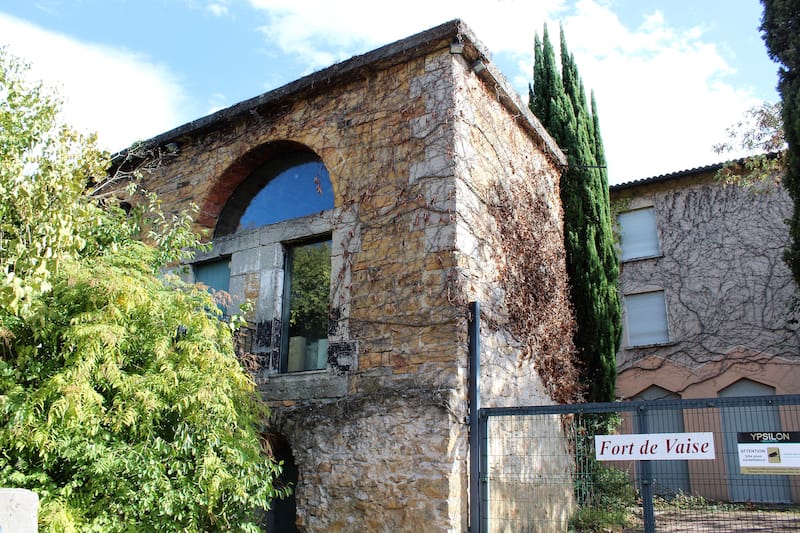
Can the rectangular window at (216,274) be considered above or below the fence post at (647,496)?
above

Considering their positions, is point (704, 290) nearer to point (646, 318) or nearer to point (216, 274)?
point (646, 318)

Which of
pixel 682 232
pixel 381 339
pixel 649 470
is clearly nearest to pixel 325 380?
pixel 381 339

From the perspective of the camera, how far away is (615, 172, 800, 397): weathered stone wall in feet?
44.2

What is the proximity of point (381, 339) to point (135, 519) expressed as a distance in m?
2.84

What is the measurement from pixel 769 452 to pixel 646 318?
9860 millimetres

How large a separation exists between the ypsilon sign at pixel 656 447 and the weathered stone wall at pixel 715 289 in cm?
890

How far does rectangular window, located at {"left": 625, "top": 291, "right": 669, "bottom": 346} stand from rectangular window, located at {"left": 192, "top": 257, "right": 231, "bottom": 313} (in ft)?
30.9

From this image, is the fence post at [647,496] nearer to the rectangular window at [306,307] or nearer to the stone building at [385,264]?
the stone building at [385,264]

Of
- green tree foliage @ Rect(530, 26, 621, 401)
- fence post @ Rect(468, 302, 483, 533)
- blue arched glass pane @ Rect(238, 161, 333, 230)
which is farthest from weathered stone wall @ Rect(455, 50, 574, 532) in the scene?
blue arched glass pane @ Rect(238, 161, 333, 230)

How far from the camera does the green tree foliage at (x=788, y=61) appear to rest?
909 cm

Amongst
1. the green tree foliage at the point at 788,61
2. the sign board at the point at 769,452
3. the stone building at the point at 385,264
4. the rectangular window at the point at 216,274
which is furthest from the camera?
the green tree foliage at the point at 788,61

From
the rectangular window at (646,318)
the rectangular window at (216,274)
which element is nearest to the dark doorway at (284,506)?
the rectangular window at (216,274)

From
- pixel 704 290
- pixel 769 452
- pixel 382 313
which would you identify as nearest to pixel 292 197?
pixel 382 313

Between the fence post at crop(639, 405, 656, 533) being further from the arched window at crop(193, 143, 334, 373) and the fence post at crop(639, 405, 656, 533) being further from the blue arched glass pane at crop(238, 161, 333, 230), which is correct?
the blue arched glass pane at crop(238, 161, 333, 230)
